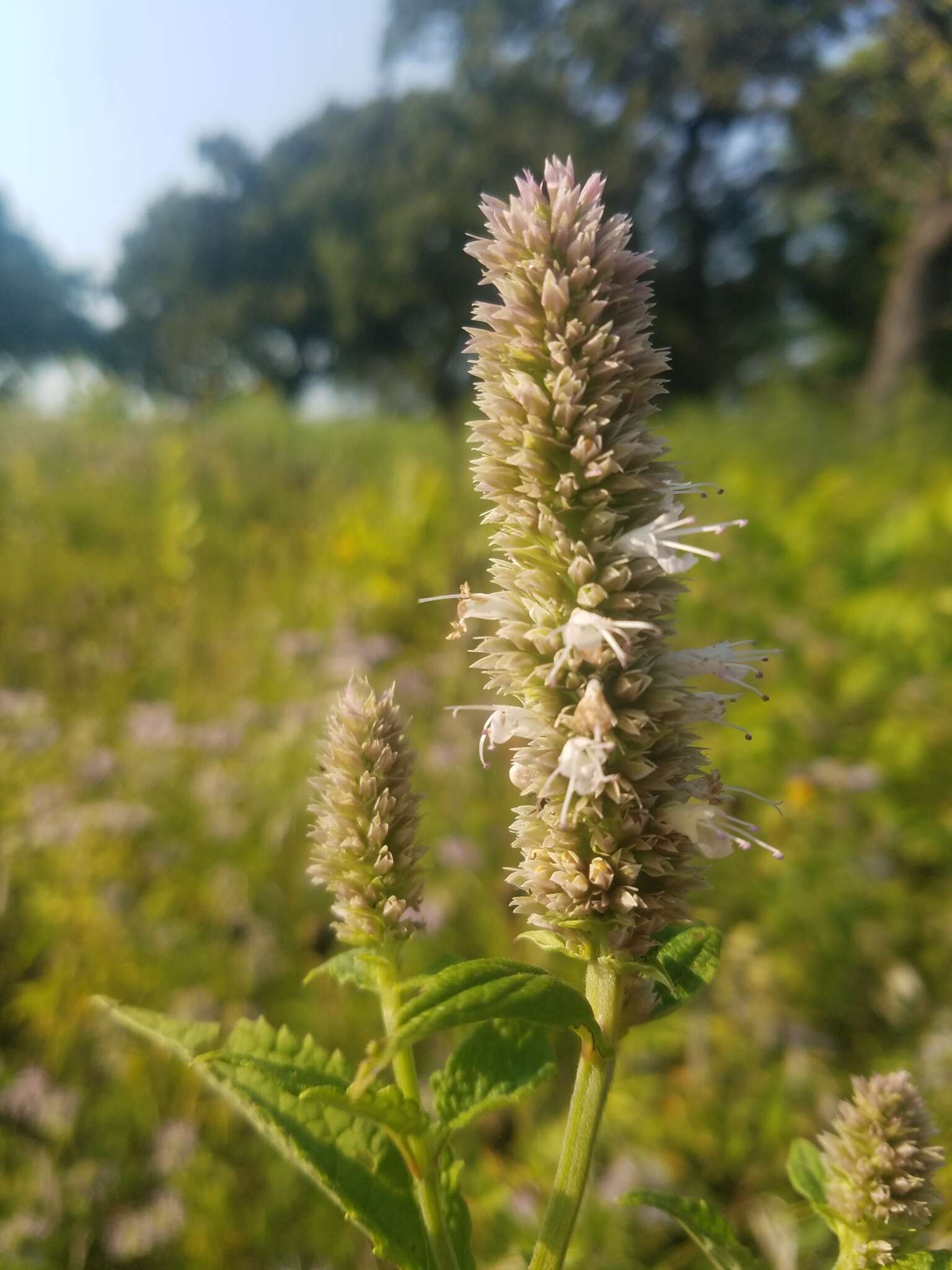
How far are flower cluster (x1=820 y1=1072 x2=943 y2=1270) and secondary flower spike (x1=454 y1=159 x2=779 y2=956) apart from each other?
33cm

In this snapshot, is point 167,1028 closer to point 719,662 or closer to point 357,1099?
point 357,1099

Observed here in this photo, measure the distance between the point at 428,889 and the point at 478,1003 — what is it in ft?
9.28

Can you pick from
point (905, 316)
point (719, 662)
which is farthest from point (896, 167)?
point (905, 316)

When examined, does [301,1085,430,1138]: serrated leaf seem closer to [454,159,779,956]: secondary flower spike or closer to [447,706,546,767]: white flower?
[454,159,779,956]: secondary flower spike

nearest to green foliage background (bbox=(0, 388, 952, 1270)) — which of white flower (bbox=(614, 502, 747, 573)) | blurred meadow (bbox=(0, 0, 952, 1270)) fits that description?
blurred meadow (bbox=(0, 0, 952, 1270))

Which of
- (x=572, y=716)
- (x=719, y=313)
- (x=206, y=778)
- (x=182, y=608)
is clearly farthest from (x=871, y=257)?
(x=572, y=716)

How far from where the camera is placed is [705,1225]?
822 millimetres

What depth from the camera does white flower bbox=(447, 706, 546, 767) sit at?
818mm

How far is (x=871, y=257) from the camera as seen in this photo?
21.8 metres

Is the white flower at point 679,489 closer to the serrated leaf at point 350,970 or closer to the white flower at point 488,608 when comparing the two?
the white flower at point 488,608

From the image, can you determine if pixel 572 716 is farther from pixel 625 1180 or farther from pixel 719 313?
pixel 719 313

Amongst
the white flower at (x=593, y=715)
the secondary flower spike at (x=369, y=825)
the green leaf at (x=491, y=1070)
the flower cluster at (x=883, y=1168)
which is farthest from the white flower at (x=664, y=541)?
the flower cluster at (x=883, y=1168)

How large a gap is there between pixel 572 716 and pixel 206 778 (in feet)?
9.76

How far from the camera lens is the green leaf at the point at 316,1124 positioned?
772 millimetres
